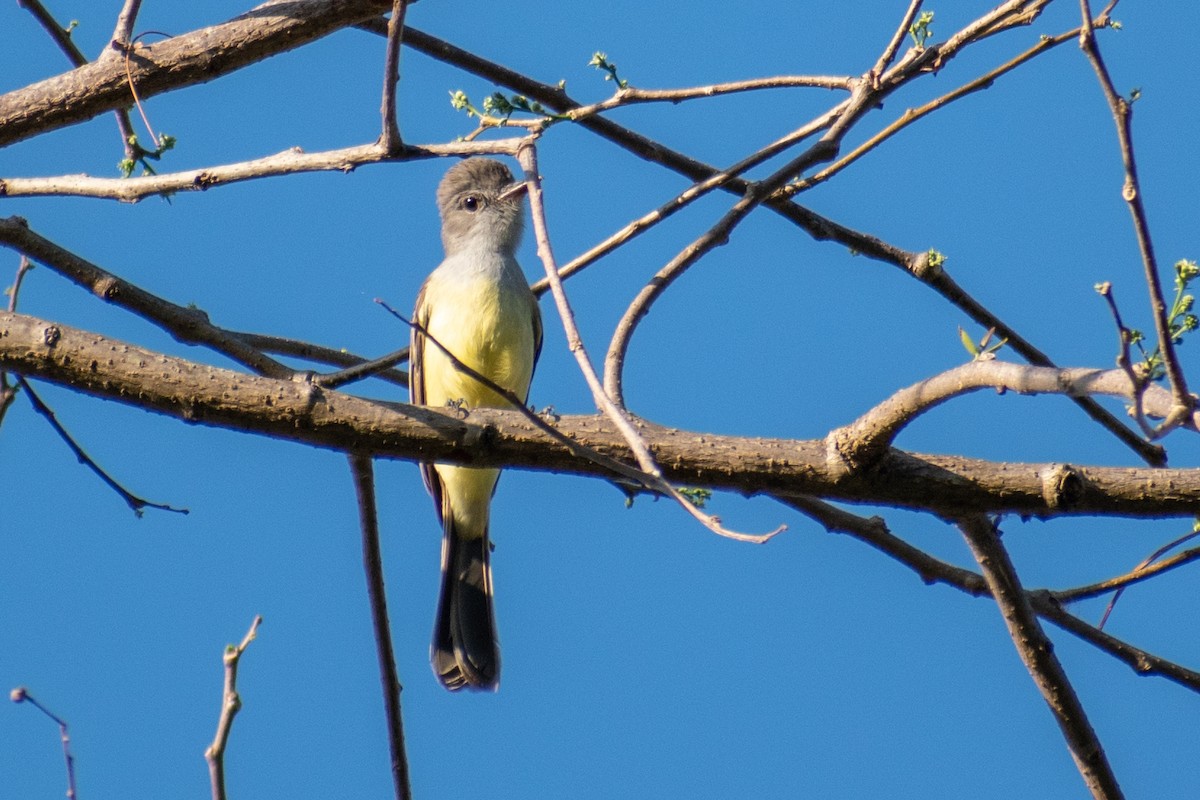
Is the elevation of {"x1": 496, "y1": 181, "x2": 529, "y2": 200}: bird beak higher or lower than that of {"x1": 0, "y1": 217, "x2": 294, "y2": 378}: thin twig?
higher

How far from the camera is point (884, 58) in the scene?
12.2 feet

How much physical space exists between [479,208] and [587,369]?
4968 millimetres

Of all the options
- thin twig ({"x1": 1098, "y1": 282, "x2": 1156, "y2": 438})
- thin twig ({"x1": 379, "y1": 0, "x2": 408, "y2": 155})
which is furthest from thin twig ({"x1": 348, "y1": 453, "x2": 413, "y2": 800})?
thin twig ({"x1": 1098, "y1": 282, "x2": 1156, "y2": 438})

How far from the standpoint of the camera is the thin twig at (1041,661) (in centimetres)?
379

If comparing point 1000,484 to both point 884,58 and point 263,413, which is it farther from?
point 263,413

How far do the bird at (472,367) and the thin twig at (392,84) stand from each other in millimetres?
2910

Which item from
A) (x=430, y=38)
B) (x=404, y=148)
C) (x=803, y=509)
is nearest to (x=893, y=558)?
(x=803, y=509)

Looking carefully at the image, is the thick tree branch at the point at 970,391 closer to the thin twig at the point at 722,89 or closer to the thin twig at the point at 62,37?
the thin twig at the point at 722,89

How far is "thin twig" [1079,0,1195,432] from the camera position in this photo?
2209 mm

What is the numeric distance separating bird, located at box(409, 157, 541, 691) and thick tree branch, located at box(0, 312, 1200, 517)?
2.64 m

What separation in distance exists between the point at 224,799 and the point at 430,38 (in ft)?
10.2

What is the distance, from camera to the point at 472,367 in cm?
632

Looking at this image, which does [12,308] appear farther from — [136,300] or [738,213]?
[738,213]

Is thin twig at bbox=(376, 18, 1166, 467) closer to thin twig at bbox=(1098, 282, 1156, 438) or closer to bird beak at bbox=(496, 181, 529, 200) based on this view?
bird beak at bbox=(496, 181, 529, 200)
